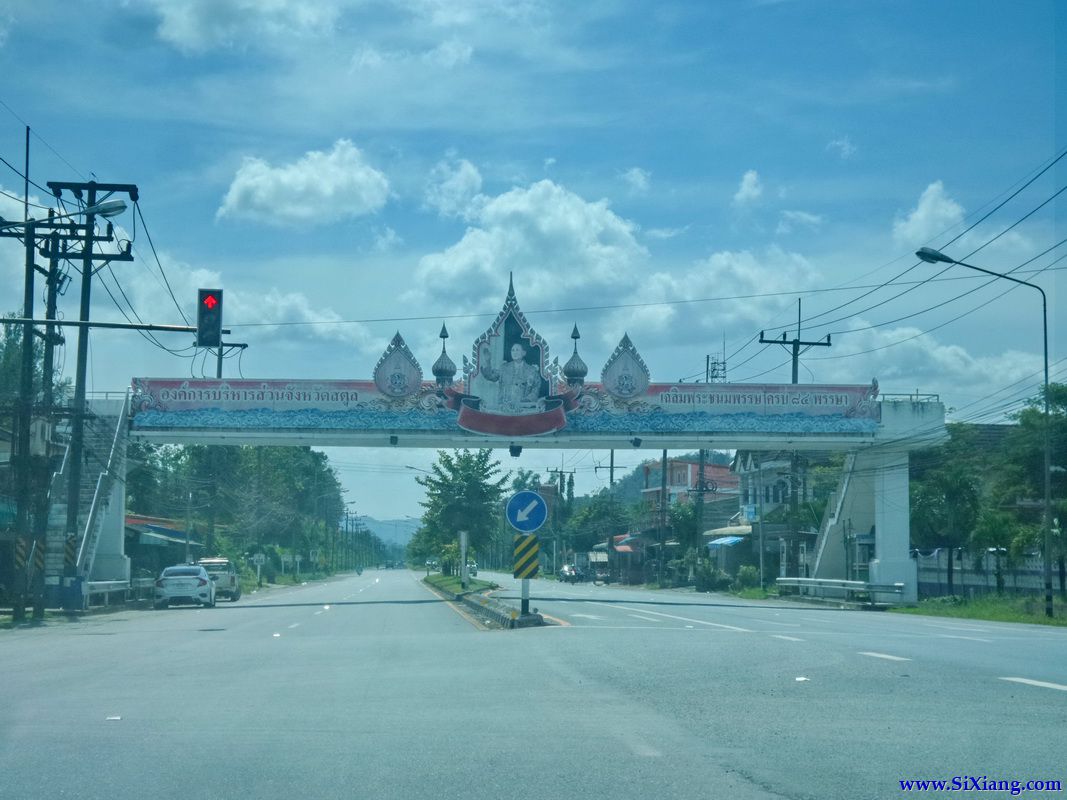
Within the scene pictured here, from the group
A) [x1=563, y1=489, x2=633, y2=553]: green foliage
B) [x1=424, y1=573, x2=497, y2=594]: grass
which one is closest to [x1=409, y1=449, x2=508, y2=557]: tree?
[x1=424, y1=573, x2=497, y2=594]: grass

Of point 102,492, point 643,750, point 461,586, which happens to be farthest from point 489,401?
point 643,750

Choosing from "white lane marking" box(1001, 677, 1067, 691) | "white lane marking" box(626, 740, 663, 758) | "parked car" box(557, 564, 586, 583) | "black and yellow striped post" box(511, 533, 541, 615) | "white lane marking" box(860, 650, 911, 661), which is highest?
"black and yellow striped post" box(511, 533, 541, 615)

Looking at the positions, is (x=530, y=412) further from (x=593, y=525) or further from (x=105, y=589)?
(x=593, y=525)

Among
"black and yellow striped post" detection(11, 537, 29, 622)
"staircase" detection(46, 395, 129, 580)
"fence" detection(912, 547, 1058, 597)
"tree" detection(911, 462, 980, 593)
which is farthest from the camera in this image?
"fence" detection(912, 547, 1058, 597)

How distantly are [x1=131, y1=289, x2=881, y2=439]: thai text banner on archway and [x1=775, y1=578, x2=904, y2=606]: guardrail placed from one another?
19.6 ft

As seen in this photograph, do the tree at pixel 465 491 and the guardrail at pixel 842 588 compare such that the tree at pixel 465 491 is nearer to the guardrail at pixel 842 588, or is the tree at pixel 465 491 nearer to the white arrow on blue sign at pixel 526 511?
the guardrail at pixel 842 588

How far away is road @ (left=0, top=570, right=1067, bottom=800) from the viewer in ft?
26.0

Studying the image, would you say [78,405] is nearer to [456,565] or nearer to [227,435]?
[227,435]

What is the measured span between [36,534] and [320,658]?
16978 mm

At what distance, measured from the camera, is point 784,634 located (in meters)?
20.4

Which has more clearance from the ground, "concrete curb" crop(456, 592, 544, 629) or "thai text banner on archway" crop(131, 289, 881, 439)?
"thai text banner on archway" crop(131, 289, 881, 439)

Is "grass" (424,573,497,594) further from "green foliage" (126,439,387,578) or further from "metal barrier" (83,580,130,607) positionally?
"metal barrier" (83,580,130,607)

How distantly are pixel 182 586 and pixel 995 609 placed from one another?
26.3 m

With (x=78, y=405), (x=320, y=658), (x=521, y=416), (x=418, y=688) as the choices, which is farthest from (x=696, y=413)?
(x=418, y=688)
